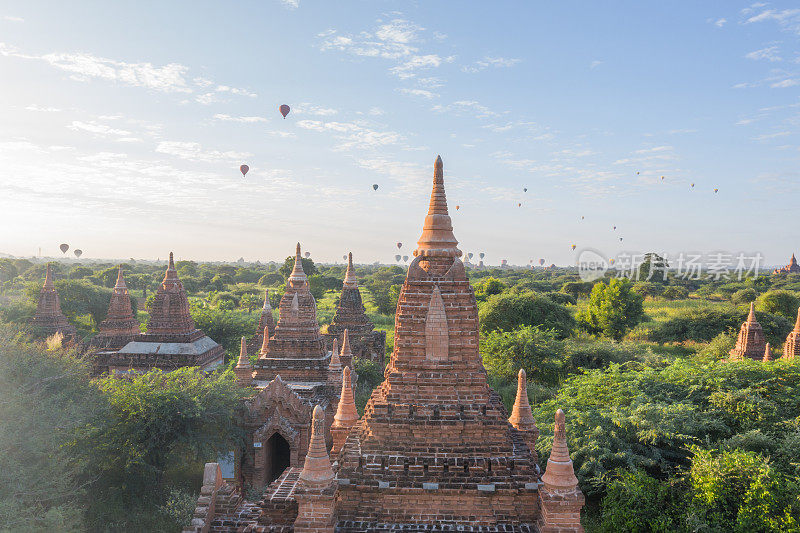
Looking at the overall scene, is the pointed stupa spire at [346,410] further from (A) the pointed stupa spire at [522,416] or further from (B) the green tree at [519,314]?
(B) the green tree at [519,314]

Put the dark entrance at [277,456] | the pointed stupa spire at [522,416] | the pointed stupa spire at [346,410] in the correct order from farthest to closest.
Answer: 1. the dark entrance at [277,456]
2. the pointed stupa spire at [522,416]
3. the pointed stupa spire at [346,410]

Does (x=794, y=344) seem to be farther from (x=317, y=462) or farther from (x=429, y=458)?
(x=317, y=462)

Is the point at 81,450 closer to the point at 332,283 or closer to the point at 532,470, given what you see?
the point at 532,470

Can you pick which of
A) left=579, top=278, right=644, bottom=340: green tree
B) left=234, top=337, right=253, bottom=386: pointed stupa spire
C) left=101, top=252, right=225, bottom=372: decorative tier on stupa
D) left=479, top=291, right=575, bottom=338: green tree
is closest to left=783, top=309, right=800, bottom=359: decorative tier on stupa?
left=479, top=291, right=575, bottom=338: green tree

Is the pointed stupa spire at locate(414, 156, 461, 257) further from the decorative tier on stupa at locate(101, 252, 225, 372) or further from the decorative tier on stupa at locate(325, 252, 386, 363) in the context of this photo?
the decorative tier on stupa at locate(101, 252, 225, 372)

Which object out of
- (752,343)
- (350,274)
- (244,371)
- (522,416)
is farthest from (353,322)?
(752,343)

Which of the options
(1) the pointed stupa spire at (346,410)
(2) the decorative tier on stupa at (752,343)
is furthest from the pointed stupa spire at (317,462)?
(2) the decorative tier on stupa at (752,343)
